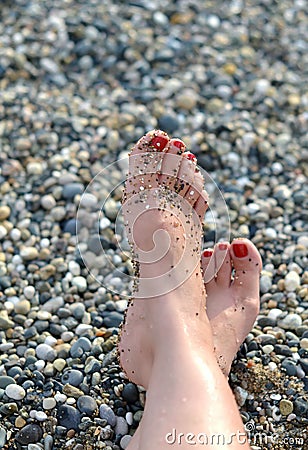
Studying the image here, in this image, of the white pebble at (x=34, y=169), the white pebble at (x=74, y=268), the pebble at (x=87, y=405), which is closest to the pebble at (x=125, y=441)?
the pebble at (x=87, y=405)

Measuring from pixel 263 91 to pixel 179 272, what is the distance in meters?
1.45

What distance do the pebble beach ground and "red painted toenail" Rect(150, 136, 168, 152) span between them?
1.47 ft

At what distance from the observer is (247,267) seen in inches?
89.7

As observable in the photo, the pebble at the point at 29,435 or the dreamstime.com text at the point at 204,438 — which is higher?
the dreamstime.com text at the point at 204,438

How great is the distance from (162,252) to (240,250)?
0.34 metres

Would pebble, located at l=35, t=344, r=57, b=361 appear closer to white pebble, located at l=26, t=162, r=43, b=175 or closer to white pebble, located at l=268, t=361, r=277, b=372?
white pebble, located at l=268, t=361, r=277, b=372

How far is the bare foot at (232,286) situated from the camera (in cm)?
217

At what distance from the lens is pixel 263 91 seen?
10.5 ft

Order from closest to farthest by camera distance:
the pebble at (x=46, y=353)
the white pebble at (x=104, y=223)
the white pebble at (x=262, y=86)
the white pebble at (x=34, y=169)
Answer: the pebble at (x=46, y=353)
the white pebble at (x=104, y=223)
the white pebble at (x=34, y=169)
the white pebble at (x=262, y=86)

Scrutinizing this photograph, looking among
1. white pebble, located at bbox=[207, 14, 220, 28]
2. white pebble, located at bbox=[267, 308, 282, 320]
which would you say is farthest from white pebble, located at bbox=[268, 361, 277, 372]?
white pebble, located at bbox=[207, 14, 220, 28]

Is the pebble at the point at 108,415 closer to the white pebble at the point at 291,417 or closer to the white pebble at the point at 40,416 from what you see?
the white pebble at the point at 40,416

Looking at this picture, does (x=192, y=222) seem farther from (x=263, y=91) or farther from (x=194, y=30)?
(x=194, y=30)

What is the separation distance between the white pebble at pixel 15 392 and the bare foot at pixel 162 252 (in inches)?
11.7

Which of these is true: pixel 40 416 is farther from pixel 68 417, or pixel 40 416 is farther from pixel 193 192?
pixel 193 192
